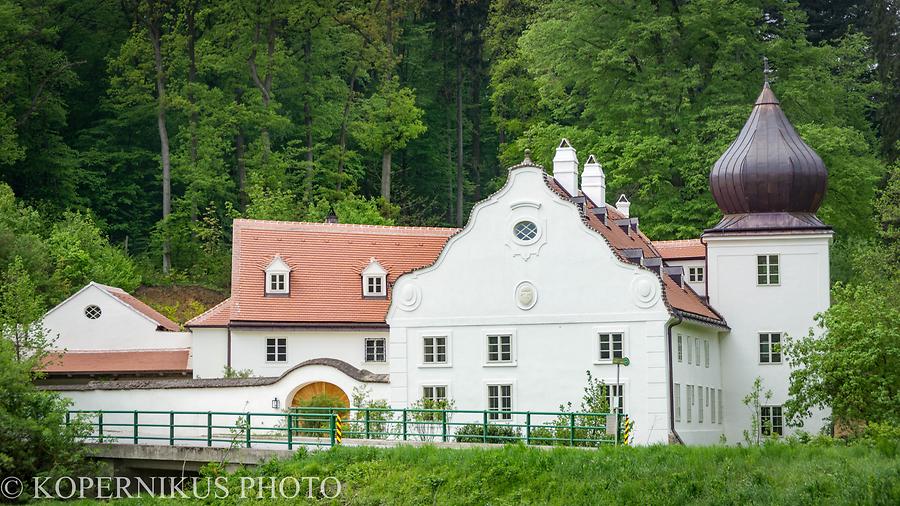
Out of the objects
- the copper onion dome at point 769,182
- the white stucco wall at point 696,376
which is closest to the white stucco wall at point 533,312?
the white stucco wall at point 696,376

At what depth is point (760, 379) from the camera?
54750 millimetres

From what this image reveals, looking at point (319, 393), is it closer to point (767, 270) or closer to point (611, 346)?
point (611, 346)

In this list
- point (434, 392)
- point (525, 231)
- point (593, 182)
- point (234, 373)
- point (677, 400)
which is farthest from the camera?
point (593, 182)

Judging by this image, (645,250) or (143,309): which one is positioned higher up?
(645,250)

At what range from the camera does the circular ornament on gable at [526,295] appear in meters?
52.4

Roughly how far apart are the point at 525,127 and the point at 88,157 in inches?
745

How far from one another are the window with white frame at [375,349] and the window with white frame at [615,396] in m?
9.78

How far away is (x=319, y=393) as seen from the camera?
170 feet

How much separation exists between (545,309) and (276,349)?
997cm

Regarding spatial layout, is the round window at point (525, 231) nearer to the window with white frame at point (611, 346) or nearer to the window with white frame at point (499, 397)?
the window with white frame at point (611, 346)

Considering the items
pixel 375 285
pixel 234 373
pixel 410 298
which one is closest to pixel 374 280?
pixel 375 285

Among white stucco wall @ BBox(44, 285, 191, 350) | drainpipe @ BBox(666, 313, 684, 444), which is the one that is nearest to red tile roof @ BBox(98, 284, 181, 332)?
white stucco wall @ BBox(44, 285, 191, 350)

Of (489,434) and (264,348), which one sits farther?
(264,348)

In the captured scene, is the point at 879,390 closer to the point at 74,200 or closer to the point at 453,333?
the point at 453,333
